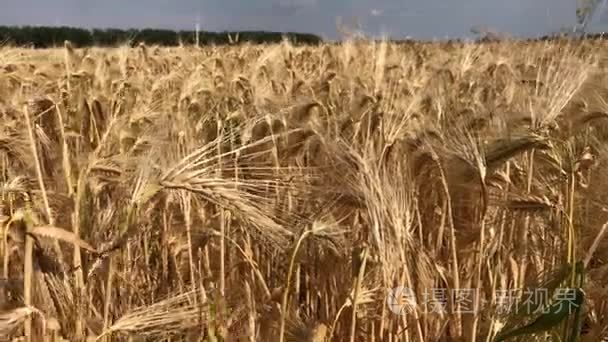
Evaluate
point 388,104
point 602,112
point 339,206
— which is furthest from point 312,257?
point 602,112

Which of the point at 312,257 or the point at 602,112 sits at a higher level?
the point at 602,112

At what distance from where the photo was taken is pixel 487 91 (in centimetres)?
388

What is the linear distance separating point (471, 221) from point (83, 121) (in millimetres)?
1465

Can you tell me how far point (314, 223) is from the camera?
1.64m

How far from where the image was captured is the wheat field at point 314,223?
1.57 meters

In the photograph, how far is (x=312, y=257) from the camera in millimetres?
2217

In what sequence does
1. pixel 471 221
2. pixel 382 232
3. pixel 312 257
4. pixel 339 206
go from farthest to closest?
pixel 471 221 → pixel 312 257 → pixel 339 206 → pixel 382 232

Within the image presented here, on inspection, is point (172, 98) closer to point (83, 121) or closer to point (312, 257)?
point (83, 121)

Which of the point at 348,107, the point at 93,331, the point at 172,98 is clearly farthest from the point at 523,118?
the point at 172,98

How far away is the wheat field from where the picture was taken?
1.57 meters

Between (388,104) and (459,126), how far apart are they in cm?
62

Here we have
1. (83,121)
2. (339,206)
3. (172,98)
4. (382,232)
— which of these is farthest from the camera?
(172,98)

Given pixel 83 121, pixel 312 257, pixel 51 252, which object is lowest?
pixel 312 257

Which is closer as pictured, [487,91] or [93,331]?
[93,331]
